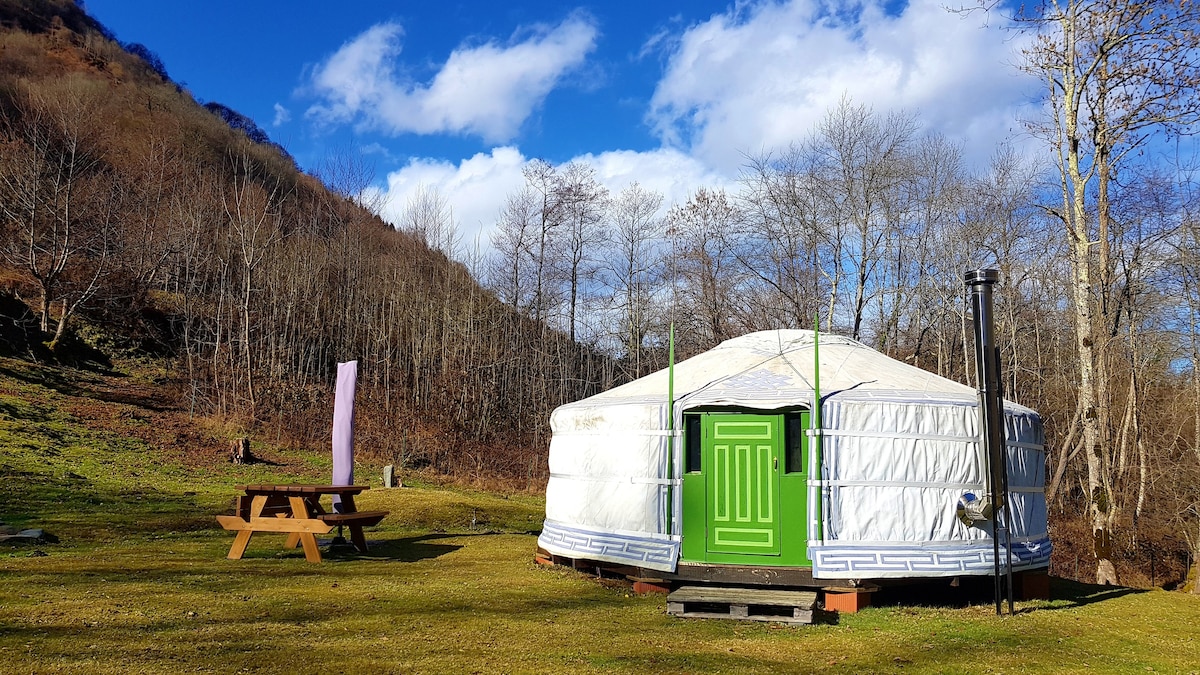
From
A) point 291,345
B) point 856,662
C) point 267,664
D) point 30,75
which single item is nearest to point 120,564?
point 267,664

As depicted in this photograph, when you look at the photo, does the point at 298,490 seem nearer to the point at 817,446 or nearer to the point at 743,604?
the point at 743,604

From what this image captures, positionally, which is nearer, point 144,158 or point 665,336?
point 665,336

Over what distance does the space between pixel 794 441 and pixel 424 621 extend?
307 cm

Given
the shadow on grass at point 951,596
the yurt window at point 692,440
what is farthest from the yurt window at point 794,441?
the shadow on grass at point 951,596

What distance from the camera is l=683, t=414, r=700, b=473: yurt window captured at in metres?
6.58

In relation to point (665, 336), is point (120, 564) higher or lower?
lower

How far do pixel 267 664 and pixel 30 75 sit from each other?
47.5 meters

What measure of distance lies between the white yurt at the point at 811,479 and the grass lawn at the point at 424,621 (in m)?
0.45

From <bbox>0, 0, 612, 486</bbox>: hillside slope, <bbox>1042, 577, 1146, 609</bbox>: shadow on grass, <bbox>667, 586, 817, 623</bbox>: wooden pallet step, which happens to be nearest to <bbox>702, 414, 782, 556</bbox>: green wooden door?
<bbox>667, 586, 817, 623</bbox>: wooden pallet step

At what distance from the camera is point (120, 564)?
6430mm

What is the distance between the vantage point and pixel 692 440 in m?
6.61

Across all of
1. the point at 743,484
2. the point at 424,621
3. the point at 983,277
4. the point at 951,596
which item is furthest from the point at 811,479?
the point at 424,621

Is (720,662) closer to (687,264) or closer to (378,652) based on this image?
(378,652)

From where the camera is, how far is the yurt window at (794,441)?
6.37 m
